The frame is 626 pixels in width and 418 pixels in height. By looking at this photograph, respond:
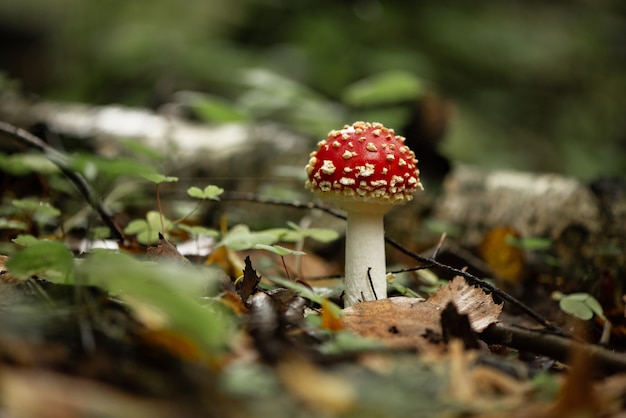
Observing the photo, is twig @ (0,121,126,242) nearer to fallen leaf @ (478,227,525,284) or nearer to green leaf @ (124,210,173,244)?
green leaf @ (124,210,173,244)

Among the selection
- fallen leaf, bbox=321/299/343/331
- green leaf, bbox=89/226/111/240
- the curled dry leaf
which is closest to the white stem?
the curled dry leaf

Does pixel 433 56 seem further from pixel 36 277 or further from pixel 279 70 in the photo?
pixel 36 277

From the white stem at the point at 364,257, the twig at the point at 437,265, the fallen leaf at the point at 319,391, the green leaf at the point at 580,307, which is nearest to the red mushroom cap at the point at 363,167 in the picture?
the white stem at the point at 364,257

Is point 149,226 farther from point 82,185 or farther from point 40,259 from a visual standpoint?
point 40,259

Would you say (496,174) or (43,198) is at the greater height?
(496,174)

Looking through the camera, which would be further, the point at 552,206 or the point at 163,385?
the point at 552,206

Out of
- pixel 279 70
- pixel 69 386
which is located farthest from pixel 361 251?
pixel 279 70

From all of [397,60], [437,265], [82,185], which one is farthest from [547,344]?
[397,60]
